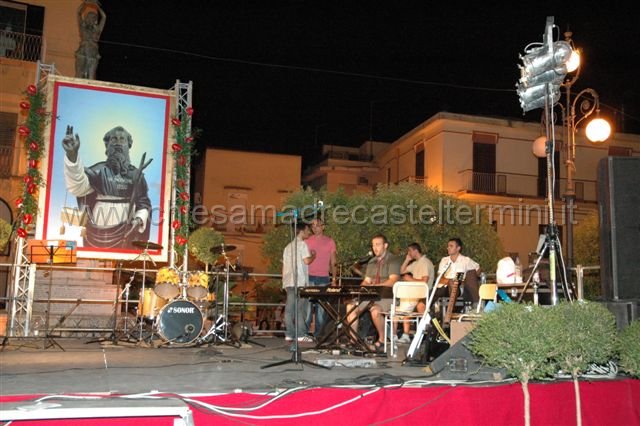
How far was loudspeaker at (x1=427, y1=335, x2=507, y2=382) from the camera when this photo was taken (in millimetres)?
4990

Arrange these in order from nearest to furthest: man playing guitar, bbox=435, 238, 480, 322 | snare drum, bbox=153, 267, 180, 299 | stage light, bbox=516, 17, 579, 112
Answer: stage light, bbox=516, 17, 579, 112 < man playing guitar, bbox=435, 238, 480, 322 < snare drum, bbox=153, 267, 180, 299

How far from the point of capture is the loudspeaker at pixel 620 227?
5.70 metres

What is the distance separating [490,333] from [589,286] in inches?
595

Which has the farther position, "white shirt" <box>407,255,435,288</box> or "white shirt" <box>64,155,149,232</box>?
"white shirt" <box>64,155,149,232</box>

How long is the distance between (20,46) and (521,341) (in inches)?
705

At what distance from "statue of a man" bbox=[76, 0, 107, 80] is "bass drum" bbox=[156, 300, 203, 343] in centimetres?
642

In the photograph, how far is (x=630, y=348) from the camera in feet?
15.1

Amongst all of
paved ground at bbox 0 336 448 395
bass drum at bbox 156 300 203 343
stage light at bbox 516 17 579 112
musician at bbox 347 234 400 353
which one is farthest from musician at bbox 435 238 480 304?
bass drum at bbox 156 300 203 343

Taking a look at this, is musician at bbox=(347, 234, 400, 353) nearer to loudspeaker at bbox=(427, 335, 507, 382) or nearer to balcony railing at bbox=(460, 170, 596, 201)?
loudspeaker at bbox=(427, 335, 507, 382)

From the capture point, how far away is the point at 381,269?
324 inches

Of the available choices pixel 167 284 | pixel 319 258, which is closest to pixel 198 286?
pixel 167 284

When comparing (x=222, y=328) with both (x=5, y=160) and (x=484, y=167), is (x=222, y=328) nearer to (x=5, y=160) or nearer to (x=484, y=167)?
(x=5, y=160)

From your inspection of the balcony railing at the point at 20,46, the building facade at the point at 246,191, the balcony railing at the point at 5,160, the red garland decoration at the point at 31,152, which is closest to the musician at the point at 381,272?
the red garland decoration at the point at 31,152

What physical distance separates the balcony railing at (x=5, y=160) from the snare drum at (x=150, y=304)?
36.9 feet
